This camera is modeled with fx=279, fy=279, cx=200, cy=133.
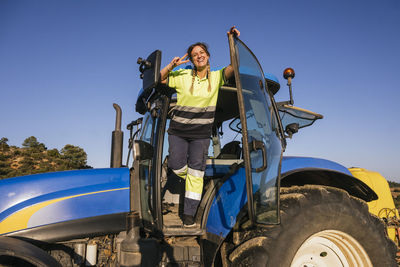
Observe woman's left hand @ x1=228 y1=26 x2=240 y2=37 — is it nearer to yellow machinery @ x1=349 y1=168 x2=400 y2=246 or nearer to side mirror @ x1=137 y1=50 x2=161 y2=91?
side mirror @ x1=137 y1=50 x2=161 y2=91

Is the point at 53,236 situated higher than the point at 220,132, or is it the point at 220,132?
the point at 220,132

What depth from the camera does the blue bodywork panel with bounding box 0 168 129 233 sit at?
218 centimetres

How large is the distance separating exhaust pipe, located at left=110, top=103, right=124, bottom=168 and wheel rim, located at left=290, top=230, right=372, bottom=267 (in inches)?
74.7

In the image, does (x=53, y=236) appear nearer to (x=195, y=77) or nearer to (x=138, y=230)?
(x=138, y=230)

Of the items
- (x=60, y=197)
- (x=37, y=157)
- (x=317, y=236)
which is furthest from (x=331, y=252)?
(x=37, y=157)

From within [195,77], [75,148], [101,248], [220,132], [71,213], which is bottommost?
[101,248]

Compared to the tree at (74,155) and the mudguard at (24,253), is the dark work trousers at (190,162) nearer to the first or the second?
the mudguard at (24,253)

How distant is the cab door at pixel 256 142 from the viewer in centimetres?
195

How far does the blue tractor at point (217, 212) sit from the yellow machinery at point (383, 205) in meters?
0.60

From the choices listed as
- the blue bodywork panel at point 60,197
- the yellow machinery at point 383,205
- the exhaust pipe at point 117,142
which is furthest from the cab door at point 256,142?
the yellow machinery at point 383,205

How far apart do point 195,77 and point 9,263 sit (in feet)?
6.31

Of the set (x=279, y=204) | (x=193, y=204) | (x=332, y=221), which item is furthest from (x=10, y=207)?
(x=332, y=221)

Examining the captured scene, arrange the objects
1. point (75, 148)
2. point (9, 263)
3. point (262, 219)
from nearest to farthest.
Answer: point (9, 263), point (262, 219), point (75, 148)

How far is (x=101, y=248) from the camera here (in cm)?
232
